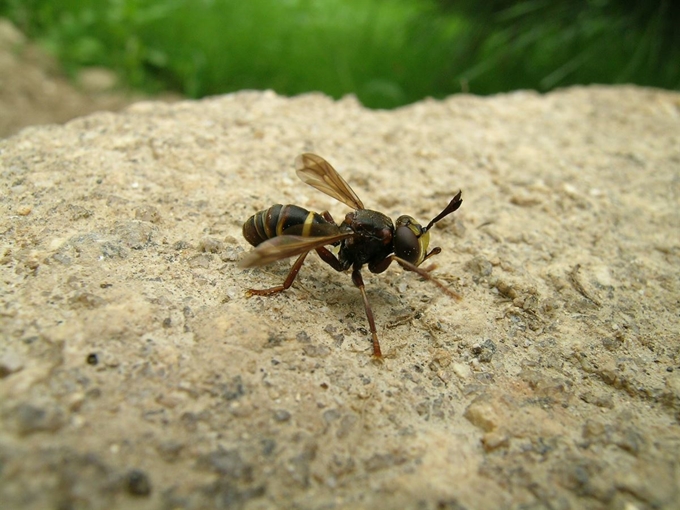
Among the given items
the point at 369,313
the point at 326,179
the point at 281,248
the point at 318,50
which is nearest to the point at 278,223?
the point at 281,248

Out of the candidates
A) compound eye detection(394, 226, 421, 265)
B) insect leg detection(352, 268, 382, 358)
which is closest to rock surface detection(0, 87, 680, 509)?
insect leg detection(352, 268, 382, 358)

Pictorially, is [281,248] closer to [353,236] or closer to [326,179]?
[353,236]

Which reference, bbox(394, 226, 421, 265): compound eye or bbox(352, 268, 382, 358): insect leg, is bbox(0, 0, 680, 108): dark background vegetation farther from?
bbox(352, 268, 382, 358): insect leg

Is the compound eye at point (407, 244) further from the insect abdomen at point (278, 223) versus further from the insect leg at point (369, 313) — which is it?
the insect abdomen at point (278, 223)

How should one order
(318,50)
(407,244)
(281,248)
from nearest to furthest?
(281,248)
(407,244)
(318,50)

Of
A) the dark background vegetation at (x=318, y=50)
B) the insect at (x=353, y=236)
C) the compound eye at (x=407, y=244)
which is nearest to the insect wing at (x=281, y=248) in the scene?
the insect at (x=353, y=236)

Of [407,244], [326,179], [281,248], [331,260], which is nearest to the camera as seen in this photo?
[281,248]

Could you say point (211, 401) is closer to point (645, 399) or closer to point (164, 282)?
point (164, 282)
